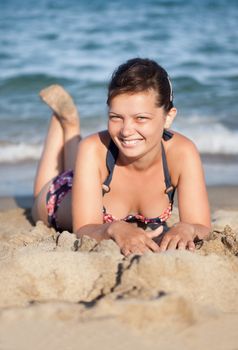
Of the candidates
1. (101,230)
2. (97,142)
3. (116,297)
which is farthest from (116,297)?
(97,142)

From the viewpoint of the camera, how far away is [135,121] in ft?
11.4

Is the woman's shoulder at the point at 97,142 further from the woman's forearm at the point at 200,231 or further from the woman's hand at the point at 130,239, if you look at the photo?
the woman's forearm at the point at 200,231

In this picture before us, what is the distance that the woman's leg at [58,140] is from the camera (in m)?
4.95

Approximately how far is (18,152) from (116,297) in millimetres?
4091

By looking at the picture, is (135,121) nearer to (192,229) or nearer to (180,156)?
(180,156)

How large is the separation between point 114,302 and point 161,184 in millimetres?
1425

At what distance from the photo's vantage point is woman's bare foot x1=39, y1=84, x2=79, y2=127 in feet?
16.5

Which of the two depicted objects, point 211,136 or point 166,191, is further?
point 211,136

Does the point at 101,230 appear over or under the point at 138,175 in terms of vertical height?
under

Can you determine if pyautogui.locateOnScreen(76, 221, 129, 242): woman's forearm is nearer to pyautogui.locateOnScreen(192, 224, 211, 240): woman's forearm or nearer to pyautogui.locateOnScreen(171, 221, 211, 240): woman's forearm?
pyautogui.locateOnScreen(171, 221, 211, 240): woman's forearm

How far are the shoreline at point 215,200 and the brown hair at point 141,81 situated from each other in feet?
5.31

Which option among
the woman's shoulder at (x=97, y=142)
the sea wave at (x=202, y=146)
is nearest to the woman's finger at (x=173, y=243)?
the woman's shoulder at (x=97, y=142)

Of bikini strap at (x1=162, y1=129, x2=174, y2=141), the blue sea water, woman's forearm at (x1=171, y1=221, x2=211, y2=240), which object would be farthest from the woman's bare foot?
woman's forearm at (x1=171, y1=221, x2=211, y2=240)

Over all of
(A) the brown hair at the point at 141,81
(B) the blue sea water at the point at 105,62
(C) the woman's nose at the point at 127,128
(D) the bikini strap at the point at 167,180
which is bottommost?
(B) the blue sea water at the point at 105,62
